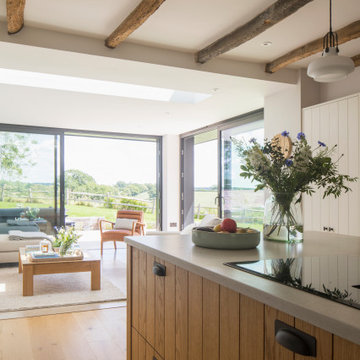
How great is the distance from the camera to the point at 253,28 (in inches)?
132

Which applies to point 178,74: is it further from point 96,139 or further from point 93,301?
point 96,139

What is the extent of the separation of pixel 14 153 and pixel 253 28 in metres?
5.73

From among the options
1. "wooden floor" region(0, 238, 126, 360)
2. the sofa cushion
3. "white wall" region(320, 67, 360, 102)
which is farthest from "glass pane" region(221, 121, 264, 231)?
the sofa cushion

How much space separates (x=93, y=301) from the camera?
13.0 feet

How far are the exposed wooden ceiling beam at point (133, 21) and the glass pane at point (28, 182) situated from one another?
4582 mm

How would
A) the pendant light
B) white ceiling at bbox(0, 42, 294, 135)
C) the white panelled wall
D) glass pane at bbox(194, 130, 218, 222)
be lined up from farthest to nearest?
glass pane at bbox(194, 130, 218, 222) → white ceiling at bbox(0, 42, 294, 135) → the white panelled wall → the pendant light

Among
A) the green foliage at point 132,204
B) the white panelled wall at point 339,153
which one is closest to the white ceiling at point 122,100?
the white panelled wall at point 339,153

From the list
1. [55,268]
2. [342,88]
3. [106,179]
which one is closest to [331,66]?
[342,88]

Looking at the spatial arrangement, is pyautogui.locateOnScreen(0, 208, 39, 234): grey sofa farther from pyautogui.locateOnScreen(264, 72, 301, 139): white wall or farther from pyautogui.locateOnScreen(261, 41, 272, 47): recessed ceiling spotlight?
pyautogui.locateOnScreen(261, 41, 272, 47): recessed ceiling spotlight

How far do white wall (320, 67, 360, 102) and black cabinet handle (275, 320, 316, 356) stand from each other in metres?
3.91

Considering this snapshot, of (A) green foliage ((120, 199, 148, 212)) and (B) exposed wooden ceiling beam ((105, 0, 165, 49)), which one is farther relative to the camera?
(A) green foliage ((120, 199, 148, 212))

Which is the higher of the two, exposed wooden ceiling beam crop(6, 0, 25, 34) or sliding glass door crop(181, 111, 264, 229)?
exposed wooden ceiling beam crop(6, 0, 25, 34)

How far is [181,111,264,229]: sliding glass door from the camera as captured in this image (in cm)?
625

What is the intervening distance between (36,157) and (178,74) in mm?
4452
